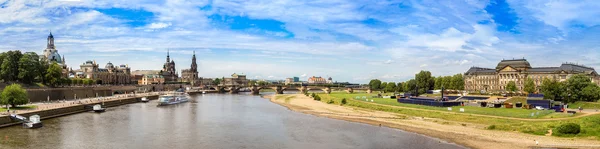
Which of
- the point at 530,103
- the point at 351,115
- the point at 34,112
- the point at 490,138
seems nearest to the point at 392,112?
the point at 351,115

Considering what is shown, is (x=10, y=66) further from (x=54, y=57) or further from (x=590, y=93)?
(x=590, y=93)

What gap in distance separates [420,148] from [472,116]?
2528 cm

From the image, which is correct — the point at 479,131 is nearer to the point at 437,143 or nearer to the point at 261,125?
the point at 437,143

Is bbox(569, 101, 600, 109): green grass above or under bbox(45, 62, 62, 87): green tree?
under

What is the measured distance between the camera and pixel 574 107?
76.6 metres

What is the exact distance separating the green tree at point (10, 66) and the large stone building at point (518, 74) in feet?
476

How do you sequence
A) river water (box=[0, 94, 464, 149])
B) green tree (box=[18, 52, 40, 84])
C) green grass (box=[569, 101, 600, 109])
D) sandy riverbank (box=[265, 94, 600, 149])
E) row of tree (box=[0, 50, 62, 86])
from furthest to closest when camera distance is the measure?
green tree (box=[18, 52, 40, 84]), row of tree (box=[0, 50, 62, 86]), green grass (box=[569, 101, 600, 109]), river water (box=[0, 94, 464, 149]), sandy riverbank (box=[265, 94, 600, 149])

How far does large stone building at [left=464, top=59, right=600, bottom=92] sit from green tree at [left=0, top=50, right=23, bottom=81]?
476 feet

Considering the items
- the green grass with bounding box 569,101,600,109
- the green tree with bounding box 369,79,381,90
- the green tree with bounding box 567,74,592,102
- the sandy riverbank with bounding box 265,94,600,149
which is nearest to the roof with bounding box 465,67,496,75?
the green tree with bounding box 369,79,381,90

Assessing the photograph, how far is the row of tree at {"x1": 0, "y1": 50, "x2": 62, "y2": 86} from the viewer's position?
115 m

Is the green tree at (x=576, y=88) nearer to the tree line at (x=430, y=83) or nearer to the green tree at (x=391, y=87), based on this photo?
the tree line at (x=430, y=83)

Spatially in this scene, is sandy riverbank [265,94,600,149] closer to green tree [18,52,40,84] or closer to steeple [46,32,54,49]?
green tree [18,52,40,84]

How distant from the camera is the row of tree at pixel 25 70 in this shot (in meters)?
115

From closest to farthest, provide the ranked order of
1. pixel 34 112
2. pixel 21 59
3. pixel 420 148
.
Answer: pixel 420 148
pixel 34 112
pixel 21 59
